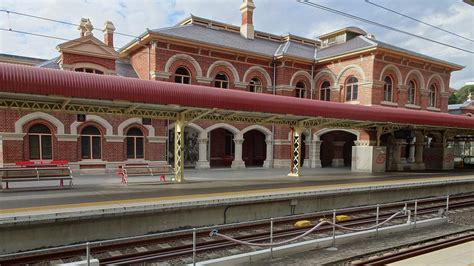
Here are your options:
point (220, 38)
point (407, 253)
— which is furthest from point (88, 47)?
point (407, 253)

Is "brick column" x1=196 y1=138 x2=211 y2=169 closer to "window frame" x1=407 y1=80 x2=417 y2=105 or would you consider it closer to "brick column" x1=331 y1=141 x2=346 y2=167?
"brick column" x1=331 y1=141 x2=346 y2=167

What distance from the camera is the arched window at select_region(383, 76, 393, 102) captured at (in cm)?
2480

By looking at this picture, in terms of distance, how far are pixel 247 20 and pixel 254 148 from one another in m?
11.0

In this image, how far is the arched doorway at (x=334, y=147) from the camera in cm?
2749

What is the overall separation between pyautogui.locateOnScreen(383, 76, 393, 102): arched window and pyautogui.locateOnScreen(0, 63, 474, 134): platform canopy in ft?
29.3

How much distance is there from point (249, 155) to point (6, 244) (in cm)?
2094

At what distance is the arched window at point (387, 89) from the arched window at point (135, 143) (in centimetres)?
1870

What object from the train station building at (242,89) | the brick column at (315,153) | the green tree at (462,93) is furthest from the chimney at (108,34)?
the green tree at (462,93)

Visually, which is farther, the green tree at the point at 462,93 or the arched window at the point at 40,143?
the green tree at the point at 462,93

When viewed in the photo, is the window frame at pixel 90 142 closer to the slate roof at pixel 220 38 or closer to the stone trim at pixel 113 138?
the stone trim at pixel 113 138

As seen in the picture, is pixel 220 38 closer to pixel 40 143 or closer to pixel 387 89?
pixel 387 89

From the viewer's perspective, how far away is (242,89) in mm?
23422

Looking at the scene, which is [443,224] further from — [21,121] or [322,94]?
[21,121]

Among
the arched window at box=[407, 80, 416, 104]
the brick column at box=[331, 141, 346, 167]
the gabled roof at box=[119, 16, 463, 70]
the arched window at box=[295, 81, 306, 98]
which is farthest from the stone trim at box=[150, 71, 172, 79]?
the arched window at box=[407, 80, 416, 104]
